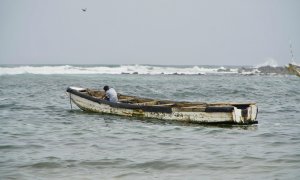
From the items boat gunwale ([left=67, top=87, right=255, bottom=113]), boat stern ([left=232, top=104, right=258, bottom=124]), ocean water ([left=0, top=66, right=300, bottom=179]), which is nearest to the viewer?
ocean water ([left=0, top=66, right=300, bottom=179])

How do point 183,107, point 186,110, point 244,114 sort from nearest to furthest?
1. point 244,114
2. point 186,110
3. point 183,107

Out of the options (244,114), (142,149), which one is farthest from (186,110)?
(142,149)

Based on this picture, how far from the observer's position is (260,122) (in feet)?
48.4

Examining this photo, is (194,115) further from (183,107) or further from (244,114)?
(244,114)

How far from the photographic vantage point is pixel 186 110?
1412 centimetres

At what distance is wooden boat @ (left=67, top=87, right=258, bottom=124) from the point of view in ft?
43.5

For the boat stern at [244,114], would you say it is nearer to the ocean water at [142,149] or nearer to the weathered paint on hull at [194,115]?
the weathered paint on hull at [194,115]

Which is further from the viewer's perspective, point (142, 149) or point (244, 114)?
point (244, 114)

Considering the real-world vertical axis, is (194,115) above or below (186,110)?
below

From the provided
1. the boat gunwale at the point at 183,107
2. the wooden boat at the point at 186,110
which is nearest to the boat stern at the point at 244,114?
the wooden boat at the point at 186,110

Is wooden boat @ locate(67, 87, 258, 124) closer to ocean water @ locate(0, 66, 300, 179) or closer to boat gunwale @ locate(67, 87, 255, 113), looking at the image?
boat gunwale @ locate(67, 87, 255, 113)

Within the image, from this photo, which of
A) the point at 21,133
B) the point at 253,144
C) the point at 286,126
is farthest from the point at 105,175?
the point at 286,126

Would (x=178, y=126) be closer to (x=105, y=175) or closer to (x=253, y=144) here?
(x=253, y=144)

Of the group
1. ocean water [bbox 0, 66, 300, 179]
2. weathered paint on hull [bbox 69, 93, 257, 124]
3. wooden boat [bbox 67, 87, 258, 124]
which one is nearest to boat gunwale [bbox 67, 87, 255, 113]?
wooden boat [bbox 67, 87, 258, 124]
